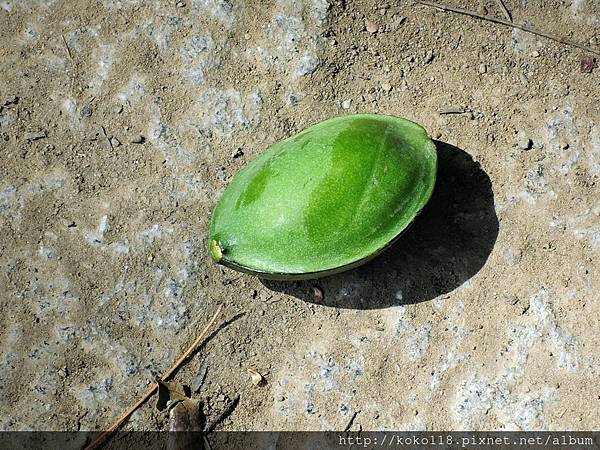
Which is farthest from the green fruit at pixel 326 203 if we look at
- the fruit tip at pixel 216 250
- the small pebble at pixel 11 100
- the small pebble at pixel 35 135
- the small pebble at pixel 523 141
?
the small pebble at pixel 11 100

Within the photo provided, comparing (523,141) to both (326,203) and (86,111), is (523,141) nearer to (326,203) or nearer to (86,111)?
(326,203)

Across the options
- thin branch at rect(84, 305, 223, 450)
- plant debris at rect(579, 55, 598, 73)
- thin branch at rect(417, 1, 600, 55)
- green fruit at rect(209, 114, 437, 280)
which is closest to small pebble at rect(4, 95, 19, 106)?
green fruit at rect(209, 114, 437, 280)

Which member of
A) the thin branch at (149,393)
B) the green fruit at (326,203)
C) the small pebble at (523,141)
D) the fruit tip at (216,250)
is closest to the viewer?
the green fruit at (326,203)

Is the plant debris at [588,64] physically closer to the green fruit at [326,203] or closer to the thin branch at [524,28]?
the thin branch at [524,28]

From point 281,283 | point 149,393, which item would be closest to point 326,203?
point 281,283

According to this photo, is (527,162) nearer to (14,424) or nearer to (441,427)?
(441,427)

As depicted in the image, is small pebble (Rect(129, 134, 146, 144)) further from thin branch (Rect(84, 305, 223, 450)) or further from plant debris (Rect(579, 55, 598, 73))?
plant debris (Rect(579, 55, 598, 73))
